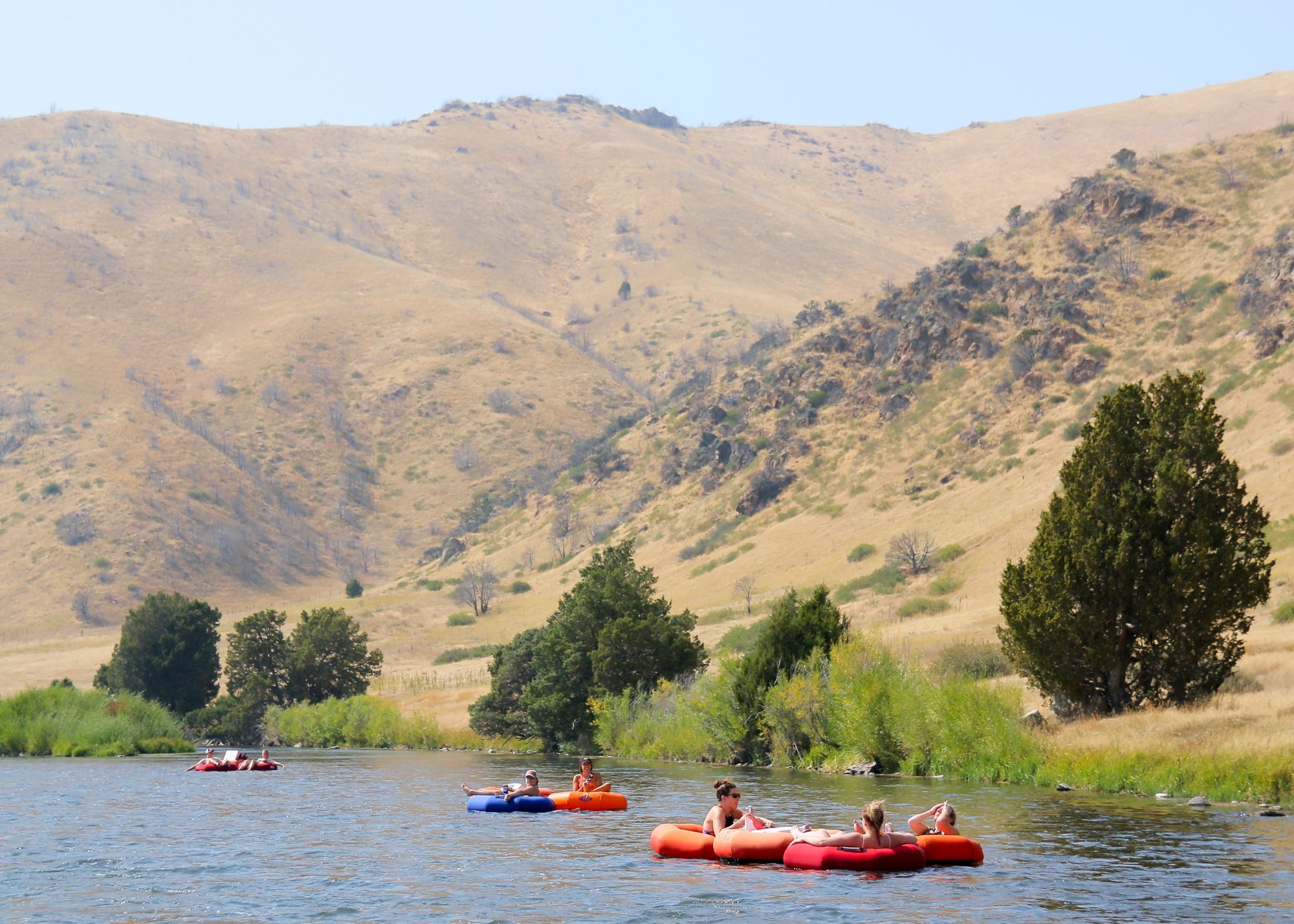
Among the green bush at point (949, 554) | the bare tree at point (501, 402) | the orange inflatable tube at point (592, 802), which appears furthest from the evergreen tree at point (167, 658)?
the bare tree at point (501, 402)

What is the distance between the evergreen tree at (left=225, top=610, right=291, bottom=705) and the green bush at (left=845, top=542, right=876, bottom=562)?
39109 millimetres

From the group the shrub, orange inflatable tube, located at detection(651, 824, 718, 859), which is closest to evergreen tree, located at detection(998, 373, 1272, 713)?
the shrub

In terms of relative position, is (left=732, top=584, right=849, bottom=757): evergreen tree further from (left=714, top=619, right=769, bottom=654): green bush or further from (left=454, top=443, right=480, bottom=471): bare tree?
(left=454, top=443, right=480, bottom=471): bare tree

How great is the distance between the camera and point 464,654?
353 ft

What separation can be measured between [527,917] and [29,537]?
140 m

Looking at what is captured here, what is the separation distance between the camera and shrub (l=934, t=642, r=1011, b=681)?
57812 mm

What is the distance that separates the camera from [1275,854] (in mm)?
26469

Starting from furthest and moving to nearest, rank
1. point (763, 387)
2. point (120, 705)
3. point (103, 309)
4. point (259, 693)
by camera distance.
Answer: point (103, 309), point (763, 387), point (259, 693), point (120, 705)

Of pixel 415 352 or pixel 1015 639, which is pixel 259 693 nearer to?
pixel 1015 639

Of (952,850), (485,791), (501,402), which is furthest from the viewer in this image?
(501,402)

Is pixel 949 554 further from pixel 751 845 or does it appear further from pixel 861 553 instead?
pixel 751 845

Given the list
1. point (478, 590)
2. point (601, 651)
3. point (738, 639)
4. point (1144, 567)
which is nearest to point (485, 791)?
point (1144, 567)

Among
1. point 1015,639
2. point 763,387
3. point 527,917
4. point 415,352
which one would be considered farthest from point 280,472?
point 527,917

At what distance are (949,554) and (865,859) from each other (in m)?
67.3
